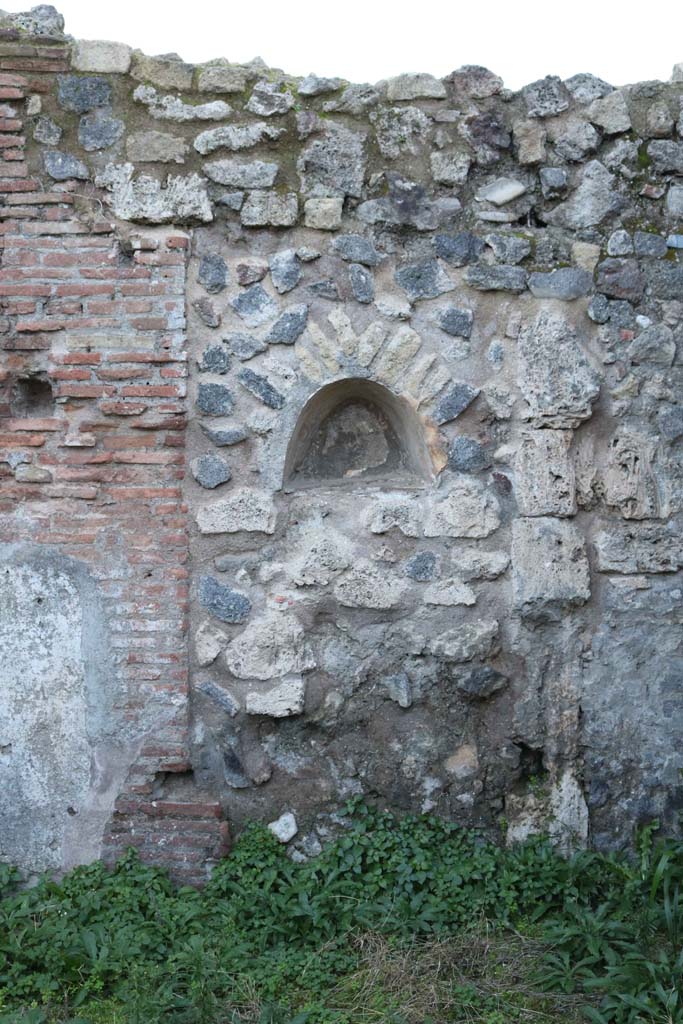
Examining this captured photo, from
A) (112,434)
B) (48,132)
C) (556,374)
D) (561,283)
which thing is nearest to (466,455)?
(556,374)

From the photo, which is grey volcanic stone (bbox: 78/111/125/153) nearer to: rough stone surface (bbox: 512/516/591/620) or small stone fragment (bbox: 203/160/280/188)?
small stone fragment (bbox: 203/160/280/188)

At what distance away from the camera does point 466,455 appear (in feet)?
13.2

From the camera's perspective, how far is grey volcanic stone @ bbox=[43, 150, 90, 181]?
152 inches

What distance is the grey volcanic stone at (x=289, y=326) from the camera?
12.9 ft

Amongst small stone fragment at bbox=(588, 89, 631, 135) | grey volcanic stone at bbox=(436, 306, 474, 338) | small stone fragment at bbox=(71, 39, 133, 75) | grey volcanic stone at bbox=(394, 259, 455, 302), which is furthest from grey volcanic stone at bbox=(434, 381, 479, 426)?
small stone fragment at bbox=(71, 39, 133, 75)

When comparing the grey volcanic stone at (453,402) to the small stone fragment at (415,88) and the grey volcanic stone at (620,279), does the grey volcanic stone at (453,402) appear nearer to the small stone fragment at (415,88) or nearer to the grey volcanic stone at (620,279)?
the grey volcanic stone at (620,279)

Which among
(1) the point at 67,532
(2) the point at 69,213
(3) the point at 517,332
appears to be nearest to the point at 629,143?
(3) the point at 517,332

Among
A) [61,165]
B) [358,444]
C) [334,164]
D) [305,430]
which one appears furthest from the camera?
[358,444]

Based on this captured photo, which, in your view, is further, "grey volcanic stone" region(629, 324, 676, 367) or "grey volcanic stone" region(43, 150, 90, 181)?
Result: "grey volcanic stone" region(629, 324, 676, 367)

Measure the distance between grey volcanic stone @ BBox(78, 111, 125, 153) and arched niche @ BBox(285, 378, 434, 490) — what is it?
4.44 ft

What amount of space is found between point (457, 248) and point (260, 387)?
100 centimetres

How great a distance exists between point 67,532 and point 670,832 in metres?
2.82

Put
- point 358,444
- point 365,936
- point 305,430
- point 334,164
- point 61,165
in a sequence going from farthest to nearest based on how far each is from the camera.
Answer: point 358,444 → point 305,430 → point 334,164 → point 61,165 → point 365,936

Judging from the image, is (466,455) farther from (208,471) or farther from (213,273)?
(213,273)
